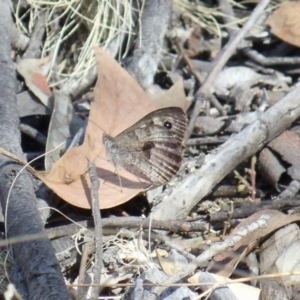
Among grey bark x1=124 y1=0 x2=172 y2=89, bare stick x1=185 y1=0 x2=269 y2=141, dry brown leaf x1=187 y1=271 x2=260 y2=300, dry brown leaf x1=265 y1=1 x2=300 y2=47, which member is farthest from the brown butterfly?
dry brown leaf x1=265 y1=1 x2=300 y2=47

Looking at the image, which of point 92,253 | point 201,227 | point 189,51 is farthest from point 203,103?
point 92,253

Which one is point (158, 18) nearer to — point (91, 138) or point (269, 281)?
point (91, 138)

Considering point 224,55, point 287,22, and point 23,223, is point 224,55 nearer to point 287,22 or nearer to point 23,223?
point 287,22

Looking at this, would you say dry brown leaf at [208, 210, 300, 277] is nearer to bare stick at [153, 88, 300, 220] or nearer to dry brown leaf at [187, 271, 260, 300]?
dry brown leaf at [187, 271, 260, 300]

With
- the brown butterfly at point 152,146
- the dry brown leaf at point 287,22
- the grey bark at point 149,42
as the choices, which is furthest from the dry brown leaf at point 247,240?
the dry brown leaf at point 287,22

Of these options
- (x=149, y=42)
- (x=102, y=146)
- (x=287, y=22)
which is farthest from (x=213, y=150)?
(x=287, y=22)

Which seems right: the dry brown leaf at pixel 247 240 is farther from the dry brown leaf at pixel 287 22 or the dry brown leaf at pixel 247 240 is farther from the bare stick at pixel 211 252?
the dry brown leaf at pixel 287 22
